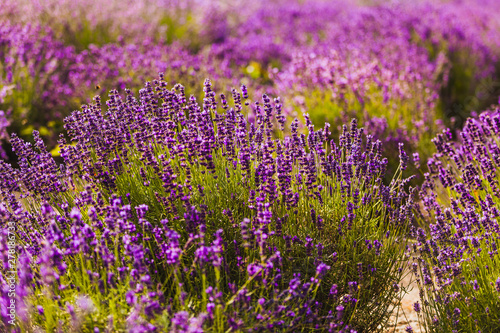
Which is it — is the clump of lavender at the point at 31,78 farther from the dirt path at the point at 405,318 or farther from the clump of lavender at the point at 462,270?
the clump of lavender at the point at 462,270

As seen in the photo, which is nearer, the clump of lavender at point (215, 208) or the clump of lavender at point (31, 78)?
the clump of lavender at point (215, 208)

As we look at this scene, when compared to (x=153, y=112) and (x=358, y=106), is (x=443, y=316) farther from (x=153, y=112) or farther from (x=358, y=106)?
(x=358, y=106)

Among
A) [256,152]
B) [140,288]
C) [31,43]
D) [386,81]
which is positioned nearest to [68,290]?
[140,288]

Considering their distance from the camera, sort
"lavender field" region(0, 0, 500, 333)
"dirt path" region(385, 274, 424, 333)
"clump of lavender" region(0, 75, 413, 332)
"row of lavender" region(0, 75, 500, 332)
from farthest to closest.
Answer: "dirt path" region(385, 274, 424, 333) → "clump of lavender" region(0, 75, 413, 332) → "row of lavender" region(0, 75, 500, 332) → "lavender field" region(0, 0, 500, 333)

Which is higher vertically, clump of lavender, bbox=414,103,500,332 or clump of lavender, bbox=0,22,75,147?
clump of lavender, bbox=0,22,75,147

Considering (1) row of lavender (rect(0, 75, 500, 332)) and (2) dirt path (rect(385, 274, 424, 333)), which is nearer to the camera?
(1) row of lavender (rect(0, 75, 500, 332))

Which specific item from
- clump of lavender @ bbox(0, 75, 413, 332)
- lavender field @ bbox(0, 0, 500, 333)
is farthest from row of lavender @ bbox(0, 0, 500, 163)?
clump of lavender @ bbox(0, 75, 413, 332)

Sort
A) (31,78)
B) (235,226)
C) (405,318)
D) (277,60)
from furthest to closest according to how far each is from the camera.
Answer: (277,60) < (31,78) < (405,318) < (235,226)

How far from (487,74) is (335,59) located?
8.92 ft

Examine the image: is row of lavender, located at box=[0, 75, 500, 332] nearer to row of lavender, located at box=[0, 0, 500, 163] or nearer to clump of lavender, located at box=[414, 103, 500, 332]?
clump of lavender, located at box=[414, 103, 500, 332]

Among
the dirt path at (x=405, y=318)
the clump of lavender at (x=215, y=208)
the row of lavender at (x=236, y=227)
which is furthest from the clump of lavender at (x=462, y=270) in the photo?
the dirt path at (x=405, y=318)

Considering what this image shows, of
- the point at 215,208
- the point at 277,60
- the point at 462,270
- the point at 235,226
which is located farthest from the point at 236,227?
the point at 277,60

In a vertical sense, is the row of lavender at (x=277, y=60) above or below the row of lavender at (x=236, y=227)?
above

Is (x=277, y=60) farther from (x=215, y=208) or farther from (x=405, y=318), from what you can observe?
(x=215, y=208)
